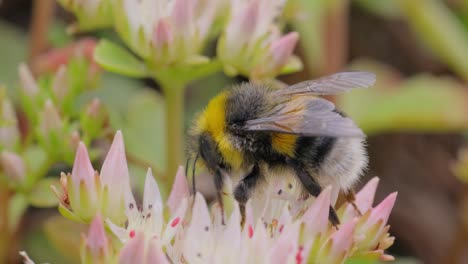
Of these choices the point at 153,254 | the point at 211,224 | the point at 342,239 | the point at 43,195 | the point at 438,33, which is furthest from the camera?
the point at 438,33

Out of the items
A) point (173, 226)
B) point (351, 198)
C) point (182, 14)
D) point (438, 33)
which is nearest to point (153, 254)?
point (173, 226)

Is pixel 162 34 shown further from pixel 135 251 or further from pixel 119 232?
pixel 135 251

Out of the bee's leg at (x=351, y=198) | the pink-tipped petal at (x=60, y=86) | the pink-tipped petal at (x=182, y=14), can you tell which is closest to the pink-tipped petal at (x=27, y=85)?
the pink-tipped petal at (x=60, y=86)

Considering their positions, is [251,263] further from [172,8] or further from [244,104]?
[172,8]

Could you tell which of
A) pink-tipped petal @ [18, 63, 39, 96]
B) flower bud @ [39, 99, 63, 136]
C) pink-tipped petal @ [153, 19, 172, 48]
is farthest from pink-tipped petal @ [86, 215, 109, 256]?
pink-tipped petal @ [18, 63, 39, 96]

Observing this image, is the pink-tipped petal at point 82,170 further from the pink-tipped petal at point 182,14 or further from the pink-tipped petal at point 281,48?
the pink-tipped petal at point 281,48

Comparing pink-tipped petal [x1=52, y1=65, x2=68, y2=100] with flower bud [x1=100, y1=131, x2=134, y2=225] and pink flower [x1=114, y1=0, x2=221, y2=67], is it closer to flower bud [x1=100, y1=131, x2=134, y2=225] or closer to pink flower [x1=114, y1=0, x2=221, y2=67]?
pink flower [x1=114, y1=0, x2=221, y2=67]
